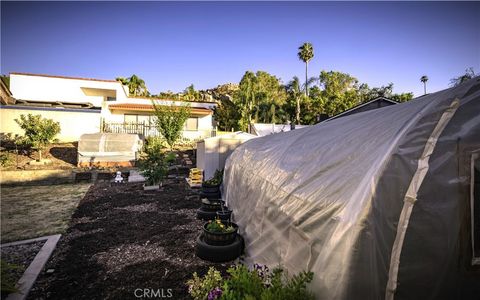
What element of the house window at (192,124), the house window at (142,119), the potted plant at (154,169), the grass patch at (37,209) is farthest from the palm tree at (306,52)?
the grass patch at (37,209)

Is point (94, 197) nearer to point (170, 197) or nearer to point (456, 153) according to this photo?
point (170, 197)

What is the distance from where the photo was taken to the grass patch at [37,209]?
21.9ft

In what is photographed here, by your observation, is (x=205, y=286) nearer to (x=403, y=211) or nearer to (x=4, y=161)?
(x=403, y=211)

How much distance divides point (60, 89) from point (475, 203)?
105 feet

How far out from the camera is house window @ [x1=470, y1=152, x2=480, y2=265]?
109 inches

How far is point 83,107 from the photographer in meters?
23.3

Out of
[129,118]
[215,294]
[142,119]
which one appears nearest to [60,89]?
[129,118]

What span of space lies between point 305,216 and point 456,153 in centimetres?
184

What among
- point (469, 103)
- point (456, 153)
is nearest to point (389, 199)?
point (456, 153)

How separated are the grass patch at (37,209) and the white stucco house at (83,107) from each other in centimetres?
1046

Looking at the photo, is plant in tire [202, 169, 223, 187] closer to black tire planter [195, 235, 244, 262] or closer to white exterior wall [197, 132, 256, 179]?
white exterior wall [197, 132, 256, 179]

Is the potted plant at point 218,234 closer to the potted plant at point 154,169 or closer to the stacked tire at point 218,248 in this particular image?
the stacked tire at point 218,248

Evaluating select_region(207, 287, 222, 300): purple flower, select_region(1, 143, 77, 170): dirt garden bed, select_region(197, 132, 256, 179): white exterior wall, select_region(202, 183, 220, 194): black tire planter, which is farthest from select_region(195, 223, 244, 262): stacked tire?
select_region(1, 143, 77, 170): dirt garden bed

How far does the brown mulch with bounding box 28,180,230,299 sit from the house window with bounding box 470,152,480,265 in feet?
12.5
